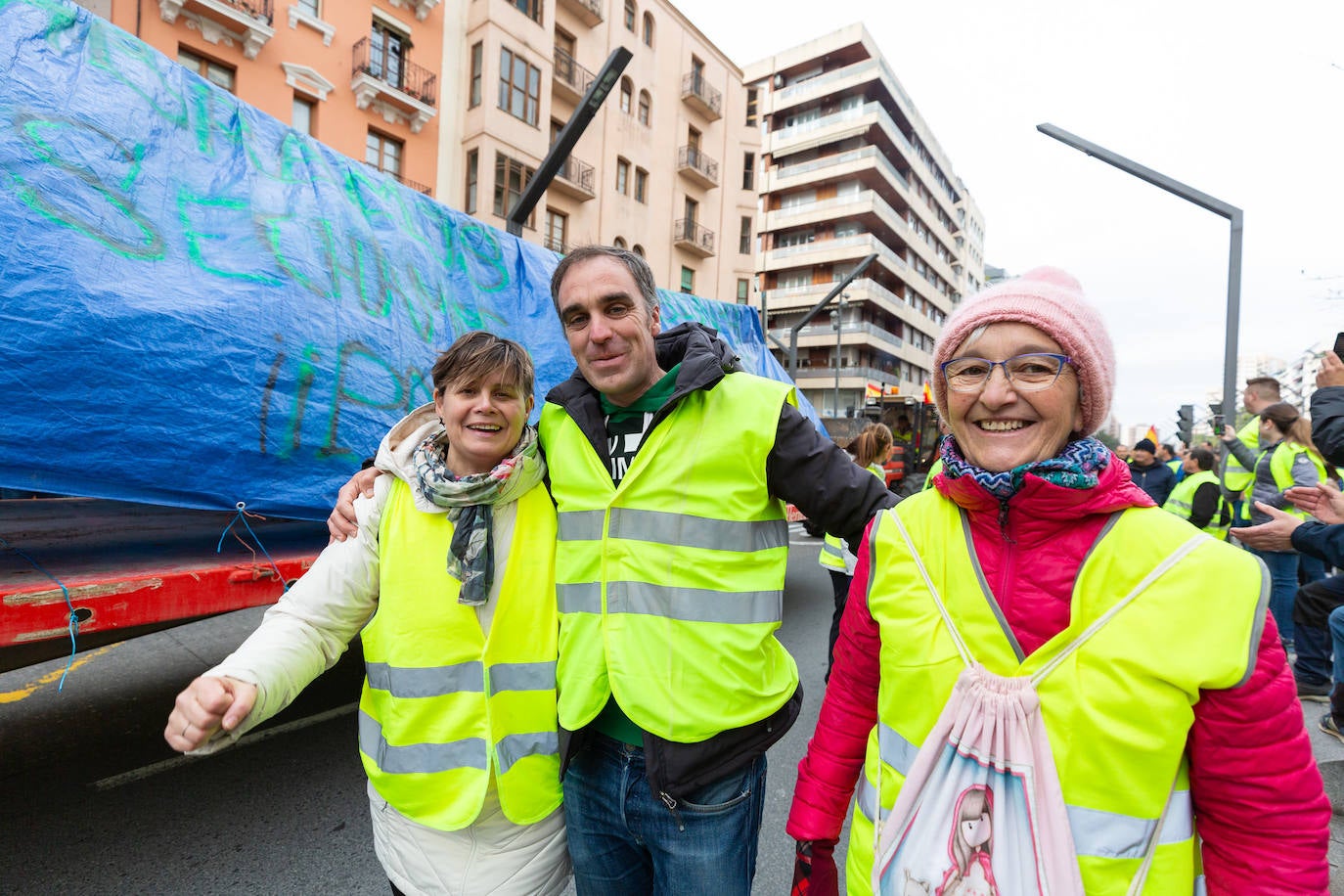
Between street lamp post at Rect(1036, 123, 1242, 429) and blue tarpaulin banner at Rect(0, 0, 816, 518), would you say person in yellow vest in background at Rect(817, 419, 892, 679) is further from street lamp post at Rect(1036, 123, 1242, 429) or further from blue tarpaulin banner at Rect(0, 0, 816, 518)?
street lamp post at Rect(1036, 123, 1242, 429)

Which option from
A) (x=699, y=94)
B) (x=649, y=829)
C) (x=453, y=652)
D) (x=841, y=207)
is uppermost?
(x=841, y=207)

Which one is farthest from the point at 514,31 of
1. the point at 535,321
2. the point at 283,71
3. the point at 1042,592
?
the point at 1042,592

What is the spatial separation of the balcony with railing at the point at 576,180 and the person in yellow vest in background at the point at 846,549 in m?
17.8

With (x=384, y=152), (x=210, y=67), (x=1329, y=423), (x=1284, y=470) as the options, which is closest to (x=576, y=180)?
(x=384, y=152)

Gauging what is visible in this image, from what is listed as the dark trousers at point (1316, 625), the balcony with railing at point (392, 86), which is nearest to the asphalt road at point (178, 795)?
the dark trousers at point (1316, 625)

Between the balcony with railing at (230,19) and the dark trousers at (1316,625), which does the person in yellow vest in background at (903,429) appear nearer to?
the dark trousers at (1316,625)

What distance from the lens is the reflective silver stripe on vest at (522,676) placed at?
1.62 metres

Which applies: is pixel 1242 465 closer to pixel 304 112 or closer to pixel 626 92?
pixel 304 112

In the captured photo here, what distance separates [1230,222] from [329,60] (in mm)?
18729

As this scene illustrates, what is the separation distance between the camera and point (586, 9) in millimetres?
21406

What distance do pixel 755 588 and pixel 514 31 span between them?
21.9 meters

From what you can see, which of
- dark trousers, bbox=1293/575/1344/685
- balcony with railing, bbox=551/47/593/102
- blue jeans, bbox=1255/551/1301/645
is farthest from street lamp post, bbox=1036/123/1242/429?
balcony with railing, bbox=551/47/593/102

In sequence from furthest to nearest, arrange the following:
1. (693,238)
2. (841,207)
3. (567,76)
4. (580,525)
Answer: (841,207)
(693,238)
(567,76)
(580,525)

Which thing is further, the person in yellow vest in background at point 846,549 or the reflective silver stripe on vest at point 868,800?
the person in yellow vest in background at point 846,549
